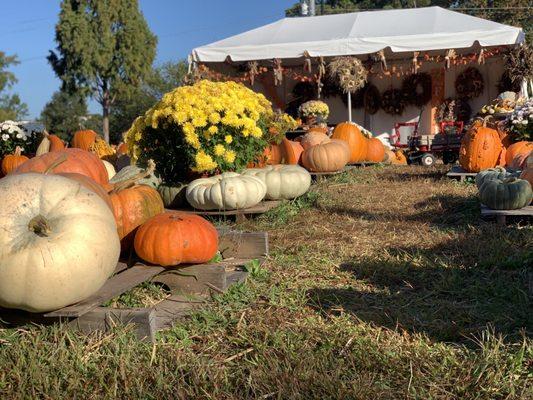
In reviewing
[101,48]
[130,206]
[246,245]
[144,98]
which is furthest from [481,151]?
[144,98]

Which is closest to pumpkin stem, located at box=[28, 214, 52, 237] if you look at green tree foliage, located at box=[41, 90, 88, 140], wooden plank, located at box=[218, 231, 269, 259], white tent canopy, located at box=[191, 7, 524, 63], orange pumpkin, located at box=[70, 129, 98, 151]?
wooden plank, located at box=[218, 231, 269, 259]

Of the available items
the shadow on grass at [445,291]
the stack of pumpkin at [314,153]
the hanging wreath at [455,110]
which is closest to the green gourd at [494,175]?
the shadow on grass at [445,291]

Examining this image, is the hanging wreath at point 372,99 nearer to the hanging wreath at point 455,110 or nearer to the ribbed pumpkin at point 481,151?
the hanging wreath at point 455,110

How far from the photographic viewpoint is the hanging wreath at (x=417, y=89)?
55.5 feet

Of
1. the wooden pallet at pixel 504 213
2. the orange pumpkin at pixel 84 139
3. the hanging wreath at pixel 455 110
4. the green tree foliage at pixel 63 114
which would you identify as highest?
Result: the orange pumpkin at pixel 84 139

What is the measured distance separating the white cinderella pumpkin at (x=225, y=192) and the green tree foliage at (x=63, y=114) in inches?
1266

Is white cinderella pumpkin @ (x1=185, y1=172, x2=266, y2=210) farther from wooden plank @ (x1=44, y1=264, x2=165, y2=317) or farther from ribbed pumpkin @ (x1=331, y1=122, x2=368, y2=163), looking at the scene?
ribbed pumpkin @ (x1=331, y1=122, x2=368, y2=163)

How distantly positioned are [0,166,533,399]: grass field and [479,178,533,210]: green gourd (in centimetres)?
69

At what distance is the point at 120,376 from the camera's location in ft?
7.70

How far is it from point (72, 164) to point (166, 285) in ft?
3.29

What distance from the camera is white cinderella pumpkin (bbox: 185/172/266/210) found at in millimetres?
5543

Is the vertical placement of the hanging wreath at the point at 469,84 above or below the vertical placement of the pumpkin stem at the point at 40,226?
below

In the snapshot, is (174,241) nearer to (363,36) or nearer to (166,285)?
(166,285)

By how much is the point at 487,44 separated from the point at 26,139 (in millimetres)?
9451
